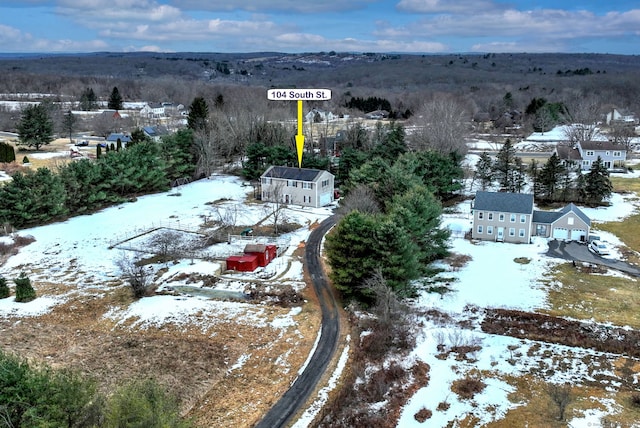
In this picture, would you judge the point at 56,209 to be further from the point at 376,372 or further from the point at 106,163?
the point at 376,372

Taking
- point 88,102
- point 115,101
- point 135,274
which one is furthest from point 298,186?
point 88,102

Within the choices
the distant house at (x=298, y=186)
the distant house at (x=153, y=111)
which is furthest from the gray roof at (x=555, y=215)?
the distant house at (x=153, y=111)

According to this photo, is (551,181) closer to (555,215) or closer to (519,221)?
(555,215)

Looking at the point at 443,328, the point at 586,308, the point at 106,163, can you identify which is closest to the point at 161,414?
the point at 443,328

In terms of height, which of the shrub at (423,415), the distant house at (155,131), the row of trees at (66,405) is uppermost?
the distant house at (155,131)

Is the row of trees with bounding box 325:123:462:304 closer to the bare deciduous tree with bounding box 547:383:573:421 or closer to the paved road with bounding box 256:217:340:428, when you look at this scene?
the paved road with bounding box 256:217:340:428

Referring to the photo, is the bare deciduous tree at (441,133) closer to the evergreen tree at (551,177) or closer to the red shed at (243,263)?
the evergreen tree at (551,177)
